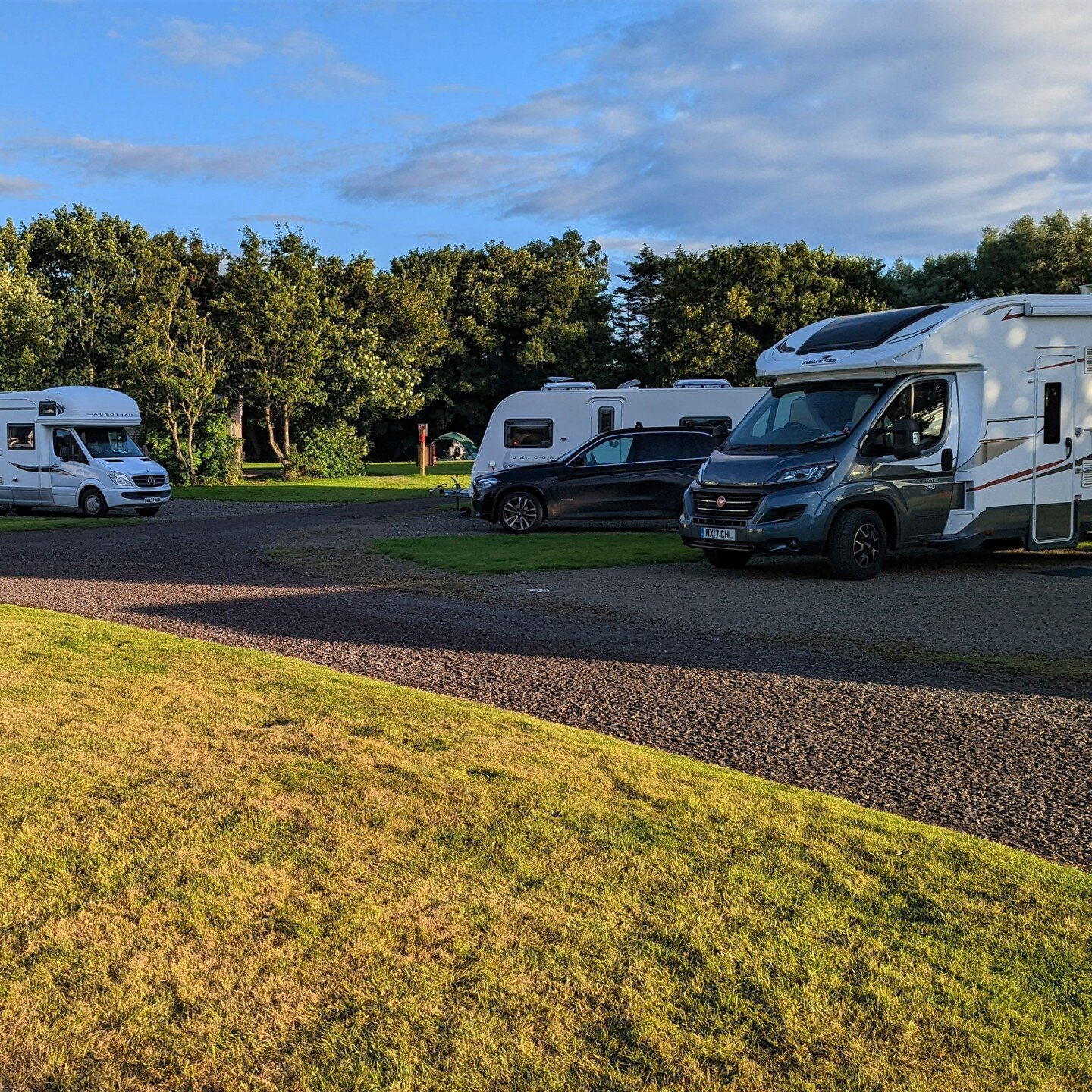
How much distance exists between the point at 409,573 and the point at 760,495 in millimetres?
4249

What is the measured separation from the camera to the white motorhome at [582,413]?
73.2ft

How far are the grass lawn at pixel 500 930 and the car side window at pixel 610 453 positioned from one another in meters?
13.8

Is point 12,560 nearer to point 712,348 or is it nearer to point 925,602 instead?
point 925,602

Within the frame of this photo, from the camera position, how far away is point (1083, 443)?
512 inches

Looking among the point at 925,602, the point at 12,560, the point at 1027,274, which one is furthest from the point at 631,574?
the point at 1027,274

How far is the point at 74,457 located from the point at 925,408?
18617 millimetres

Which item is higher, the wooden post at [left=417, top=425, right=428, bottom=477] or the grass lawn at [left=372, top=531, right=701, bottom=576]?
the wooden post at [left=417, top=425, right=428, bottom=477]

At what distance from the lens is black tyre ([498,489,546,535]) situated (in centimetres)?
1867

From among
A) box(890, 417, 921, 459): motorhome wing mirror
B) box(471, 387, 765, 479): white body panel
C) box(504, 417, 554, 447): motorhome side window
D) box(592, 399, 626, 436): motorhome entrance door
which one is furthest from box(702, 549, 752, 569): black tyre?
box(504, 417, 554, 447): motorhome side window

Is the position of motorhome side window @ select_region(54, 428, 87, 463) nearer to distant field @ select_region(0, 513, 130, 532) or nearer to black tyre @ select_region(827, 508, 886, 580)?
distant field @ select_region(0, 513, 130, 532)

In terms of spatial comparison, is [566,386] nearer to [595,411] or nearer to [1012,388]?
[595,411]

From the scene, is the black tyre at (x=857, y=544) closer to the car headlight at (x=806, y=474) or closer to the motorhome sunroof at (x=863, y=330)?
the car headlight at (x=806, y=474)

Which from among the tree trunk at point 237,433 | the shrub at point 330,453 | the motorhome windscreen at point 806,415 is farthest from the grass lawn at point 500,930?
the shrub at point 330,453

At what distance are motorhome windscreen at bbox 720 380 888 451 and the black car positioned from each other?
5.17 m
